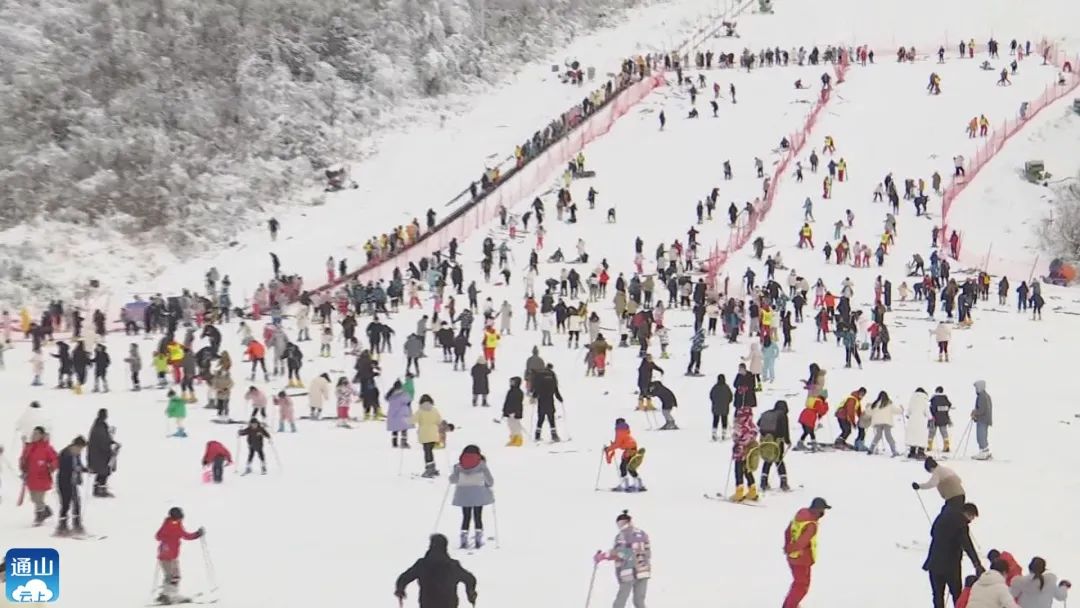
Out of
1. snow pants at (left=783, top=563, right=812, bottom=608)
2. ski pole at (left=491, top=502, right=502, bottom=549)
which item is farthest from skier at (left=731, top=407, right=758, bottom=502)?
snow pants at (left=783, top=563, right=812, bottom=608)

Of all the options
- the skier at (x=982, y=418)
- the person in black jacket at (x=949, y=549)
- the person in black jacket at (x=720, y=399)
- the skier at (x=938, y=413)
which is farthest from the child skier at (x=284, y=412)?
the person in black jacket at (x=949, y=549)

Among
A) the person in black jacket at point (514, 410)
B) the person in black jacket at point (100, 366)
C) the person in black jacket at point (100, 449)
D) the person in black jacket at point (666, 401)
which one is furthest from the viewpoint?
the person in black jacket at point (100, 366)

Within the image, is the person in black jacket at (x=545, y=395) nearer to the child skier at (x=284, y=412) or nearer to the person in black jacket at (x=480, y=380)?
the person in black jacket at (x=480, y=380)

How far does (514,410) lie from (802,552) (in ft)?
29.2

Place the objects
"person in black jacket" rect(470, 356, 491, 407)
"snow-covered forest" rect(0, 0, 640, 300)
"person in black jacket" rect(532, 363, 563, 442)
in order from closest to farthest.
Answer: "person in black jacket" rect(532, 363, 563, 442), "person in black jacket" rect(470, 356, 491, 407), "snow-covered forest" rect(0, 0, 640, 300)

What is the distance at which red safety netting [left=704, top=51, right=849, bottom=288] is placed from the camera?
127ft

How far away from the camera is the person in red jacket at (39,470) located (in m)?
15.2

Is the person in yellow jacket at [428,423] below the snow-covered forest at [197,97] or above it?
below

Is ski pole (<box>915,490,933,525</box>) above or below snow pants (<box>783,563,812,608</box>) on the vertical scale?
above

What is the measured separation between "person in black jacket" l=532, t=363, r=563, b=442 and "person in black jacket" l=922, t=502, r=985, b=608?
9372 millimetres

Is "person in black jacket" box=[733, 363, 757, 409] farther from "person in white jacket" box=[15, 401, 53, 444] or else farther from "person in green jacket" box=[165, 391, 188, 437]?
"person in white jacket" box=[15, 401, 53, 444]

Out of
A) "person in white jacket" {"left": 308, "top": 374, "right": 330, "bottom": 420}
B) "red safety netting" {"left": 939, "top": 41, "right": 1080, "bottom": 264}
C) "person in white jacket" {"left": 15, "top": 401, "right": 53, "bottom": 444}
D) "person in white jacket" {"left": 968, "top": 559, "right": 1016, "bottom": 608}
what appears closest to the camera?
"person in white jacket" {"left": 968, "top": 559, "right": 1016, "bottom": 608}

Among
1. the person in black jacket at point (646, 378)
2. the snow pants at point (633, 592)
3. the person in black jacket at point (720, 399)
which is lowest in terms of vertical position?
the snow pants at point (633, 592)

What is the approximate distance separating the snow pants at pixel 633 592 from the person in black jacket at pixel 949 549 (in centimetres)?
240
